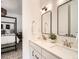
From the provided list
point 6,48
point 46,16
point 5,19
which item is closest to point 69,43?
point 46,16

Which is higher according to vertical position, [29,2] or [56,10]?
[29,2]

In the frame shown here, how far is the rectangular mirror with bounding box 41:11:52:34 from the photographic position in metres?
2.65

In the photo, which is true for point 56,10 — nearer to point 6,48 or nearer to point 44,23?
point 44,23

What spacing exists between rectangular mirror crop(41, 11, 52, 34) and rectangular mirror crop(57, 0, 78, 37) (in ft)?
1.45

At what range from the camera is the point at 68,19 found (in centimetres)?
189

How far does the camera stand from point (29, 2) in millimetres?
2945

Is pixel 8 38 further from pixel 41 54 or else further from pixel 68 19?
pixel 68 19

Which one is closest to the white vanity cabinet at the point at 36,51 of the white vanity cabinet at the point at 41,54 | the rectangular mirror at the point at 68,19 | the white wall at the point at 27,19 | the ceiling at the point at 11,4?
the white vanity cabinet at the point at 41,54

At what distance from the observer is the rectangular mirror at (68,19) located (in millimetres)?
1732

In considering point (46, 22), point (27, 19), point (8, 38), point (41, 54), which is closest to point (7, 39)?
point (8, 38)

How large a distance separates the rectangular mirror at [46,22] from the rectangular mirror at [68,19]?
17.4 inches

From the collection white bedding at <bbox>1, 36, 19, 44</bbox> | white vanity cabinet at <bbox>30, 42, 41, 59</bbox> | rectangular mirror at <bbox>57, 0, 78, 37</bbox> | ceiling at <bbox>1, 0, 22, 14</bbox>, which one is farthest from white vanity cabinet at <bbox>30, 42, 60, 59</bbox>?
white bedding at <bbox>1, 36, 19, 44</bbox>

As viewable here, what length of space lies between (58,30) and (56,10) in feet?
1.77

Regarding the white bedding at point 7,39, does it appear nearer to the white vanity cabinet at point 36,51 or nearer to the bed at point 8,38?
the bed at point 8,38
